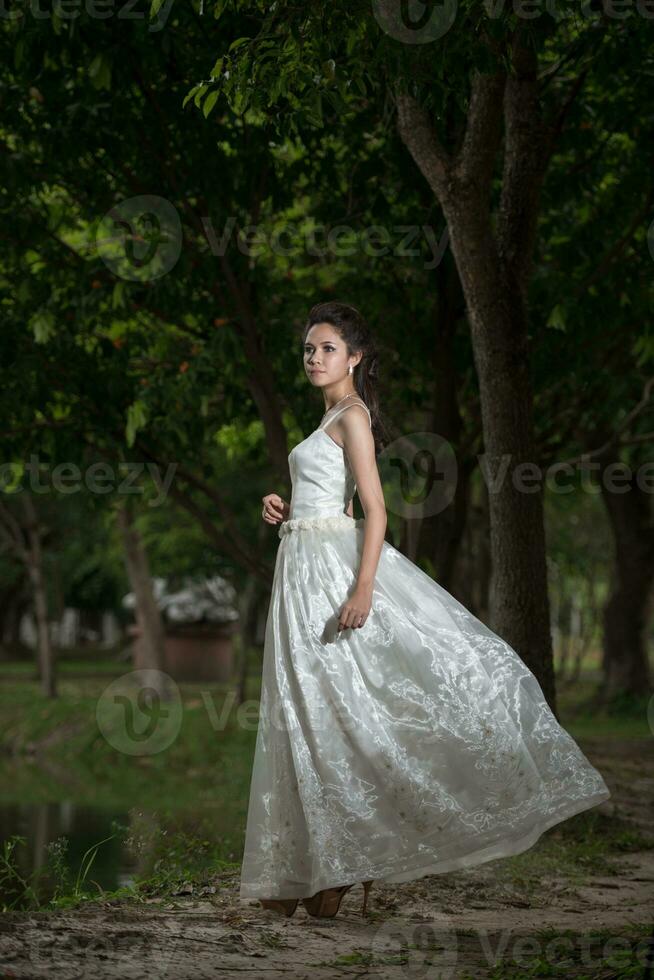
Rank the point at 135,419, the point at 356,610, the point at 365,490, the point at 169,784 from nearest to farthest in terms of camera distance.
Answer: the point at 356,610
the point at 365,490
the point at 135,419
the point at 169,784

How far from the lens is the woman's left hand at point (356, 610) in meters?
4.82

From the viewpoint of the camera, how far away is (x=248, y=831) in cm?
492

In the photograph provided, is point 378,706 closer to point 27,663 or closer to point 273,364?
point 273,364

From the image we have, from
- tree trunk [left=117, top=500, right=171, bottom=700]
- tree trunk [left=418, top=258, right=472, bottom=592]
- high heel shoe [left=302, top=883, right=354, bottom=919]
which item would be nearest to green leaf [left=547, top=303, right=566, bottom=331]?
tree trunk [left=418, top=258, right=472, bottom=592]

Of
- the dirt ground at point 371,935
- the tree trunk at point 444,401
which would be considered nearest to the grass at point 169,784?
the dirt ground at point 371,935

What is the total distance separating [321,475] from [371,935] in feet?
5.81

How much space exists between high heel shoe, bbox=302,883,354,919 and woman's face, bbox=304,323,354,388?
2.00 metres

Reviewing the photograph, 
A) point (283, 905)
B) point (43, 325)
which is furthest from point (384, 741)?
point (43, 325)

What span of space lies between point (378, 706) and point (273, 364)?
5.47 m

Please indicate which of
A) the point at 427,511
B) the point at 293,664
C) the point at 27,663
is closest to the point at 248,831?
the point at 293,664

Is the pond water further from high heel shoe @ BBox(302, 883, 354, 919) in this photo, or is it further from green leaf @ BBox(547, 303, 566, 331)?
green leaf @ BBox(547, 303, 566, 331)

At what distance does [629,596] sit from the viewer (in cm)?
2008

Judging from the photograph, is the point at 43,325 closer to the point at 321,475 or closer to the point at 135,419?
the point at 135,419

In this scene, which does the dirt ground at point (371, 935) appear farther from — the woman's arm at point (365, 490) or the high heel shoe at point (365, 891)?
the woman's arm at point (365, 490)
